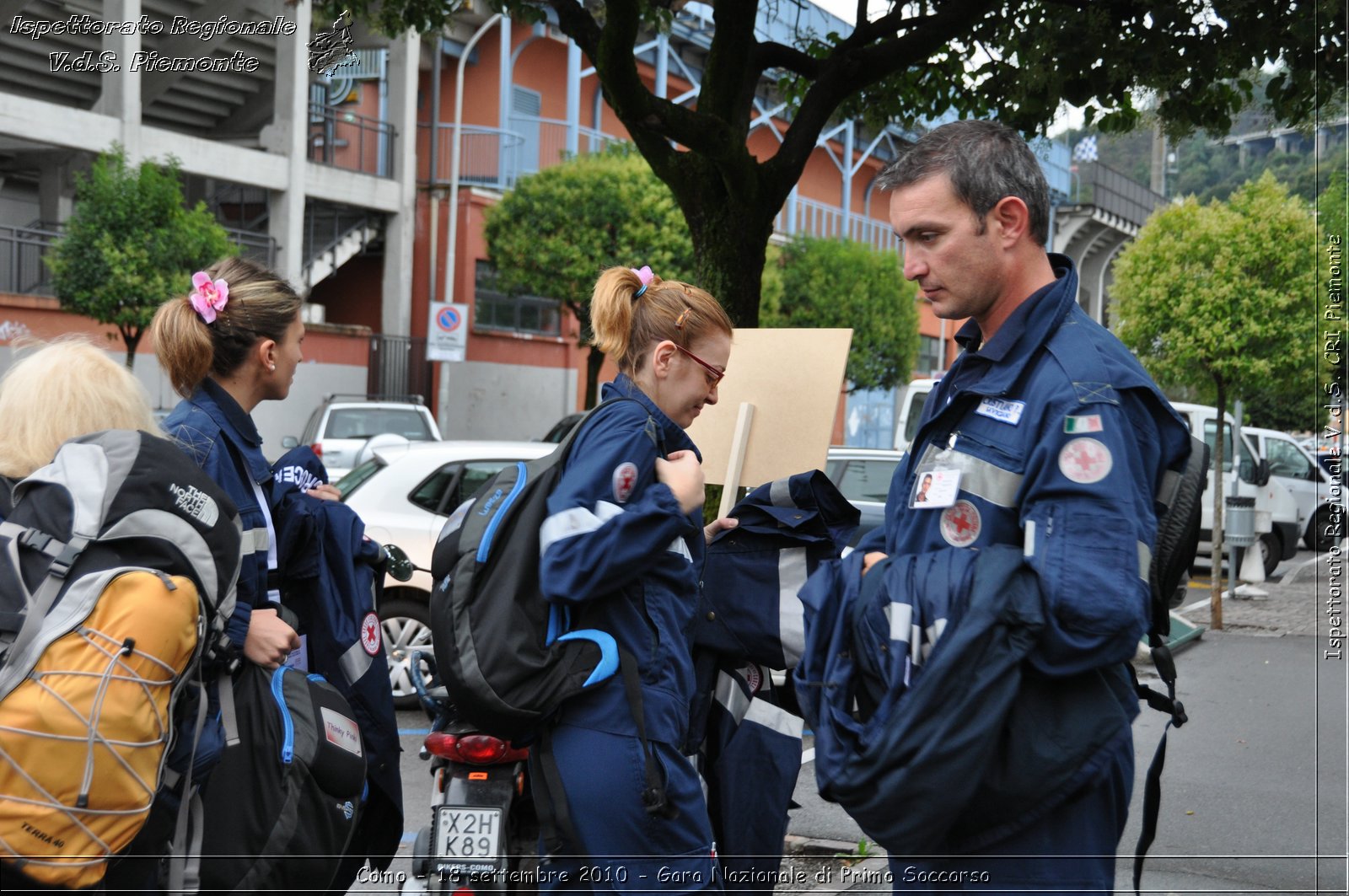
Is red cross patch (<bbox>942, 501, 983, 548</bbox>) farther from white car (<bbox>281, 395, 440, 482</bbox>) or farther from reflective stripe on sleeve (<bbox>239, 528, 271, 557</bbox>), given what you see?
white car (<bbox>281, 395, 440, 482</bbox>)

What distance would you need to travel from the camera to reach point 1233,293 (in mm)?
11609

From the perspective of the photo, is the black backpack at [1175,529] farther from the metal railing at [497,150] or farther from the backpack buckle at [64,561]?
the metal railing at [497,150]

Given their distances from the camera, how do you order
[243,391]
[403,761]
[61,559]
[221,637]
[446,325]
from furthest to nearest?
[446,325]
[403,761]
[243,391]
[221,637]
[61,559]

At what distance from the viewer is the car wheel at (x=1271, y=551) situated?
16.2 m

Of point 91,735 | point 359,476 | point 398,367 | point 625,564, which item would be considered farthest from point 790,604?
point 398,367

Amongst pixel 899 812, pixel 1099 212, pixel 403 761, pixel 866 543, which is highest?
pixel 1099 212

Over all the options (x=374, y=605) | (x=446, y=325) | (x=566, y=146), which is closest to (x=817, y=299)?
(x=566, y=146)

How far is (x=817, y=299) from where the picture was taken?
2858 centimetres

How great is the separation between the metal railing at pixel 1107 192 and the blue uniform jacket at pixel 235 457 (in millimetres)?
20543

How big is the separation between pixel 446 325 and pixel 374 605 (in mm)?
18076

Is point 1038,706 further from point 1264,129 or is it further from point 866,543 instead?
point 1264,129

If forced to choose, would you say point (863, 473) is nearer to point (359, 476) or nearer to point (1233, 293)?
point (1233, 293)

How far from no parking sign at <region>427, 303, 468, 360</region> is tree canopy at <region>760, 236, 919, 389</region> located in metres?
8.16

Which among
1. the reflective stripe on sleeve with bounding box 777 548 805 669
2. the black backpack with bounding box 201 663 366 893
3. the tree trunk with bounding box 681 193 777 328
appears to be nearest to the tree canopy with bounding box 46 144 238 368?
the tree trunk with bounding box 681 193 777 328
